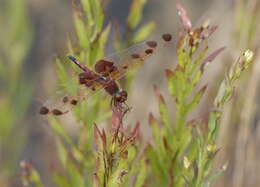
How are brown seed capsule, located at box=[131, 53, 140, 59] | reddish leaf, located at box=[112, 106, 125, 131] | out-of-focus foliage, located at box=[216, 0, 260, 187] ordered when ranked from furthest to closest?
out-of-focus foliage, located at box=[216, 0, 260, 187] < brown seed capsule, located at box=[131, 53, 140, 59] < reddish leaf, located at box=[112, 106, 125, 131]

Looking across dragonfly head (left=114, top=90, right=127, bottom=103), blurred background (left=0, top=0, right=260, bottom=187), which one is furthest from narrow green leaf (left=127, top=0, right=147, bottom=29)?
dragonfly head (left=114, top=90, right=127, bottom=103)

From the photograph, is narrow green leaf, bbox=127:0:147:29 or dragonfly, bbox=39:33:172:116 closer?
dragonfly, bbox=39:33:172:116

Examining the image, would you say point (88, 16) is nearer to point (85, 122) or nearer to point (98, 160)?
point (85, 122)

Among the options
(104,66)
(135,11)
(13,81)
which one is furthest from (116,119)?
(13,81)

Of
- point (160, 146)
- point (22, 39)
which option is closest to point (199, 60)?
point (160, 146)

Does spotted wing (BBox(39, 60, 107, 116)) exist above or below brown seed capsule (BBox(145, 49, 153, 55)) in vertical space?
below

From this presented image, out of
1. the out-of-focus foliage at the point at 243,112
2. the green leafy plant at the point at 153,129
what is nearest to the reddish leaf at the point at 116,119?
the green leafy plant at the point at 153,129

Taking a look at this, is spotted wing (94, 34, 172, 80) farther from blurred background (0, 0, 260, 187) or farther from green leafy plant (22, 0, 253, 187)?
blurred background (0, 0, 260, 187)
